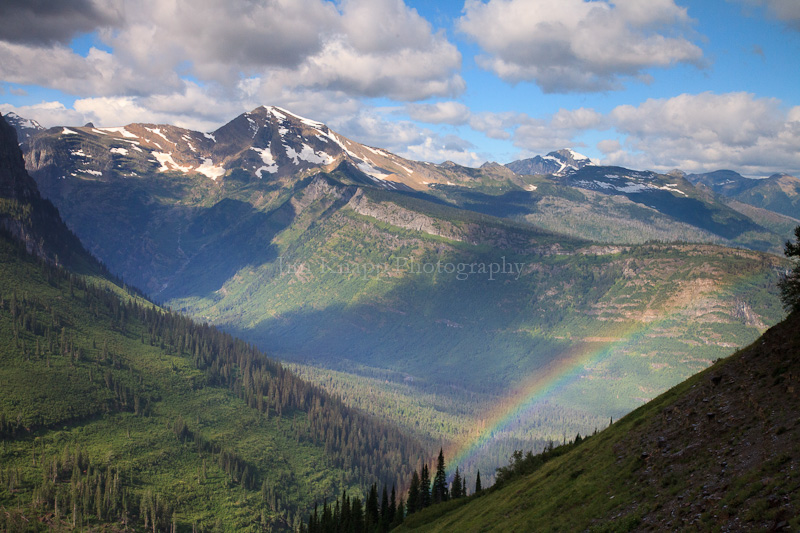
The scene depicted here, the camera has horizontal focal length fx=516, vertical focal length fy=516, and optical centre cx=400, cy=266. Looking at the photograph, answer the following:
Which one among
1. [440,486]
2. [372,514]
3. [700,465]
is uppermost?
[700,465]

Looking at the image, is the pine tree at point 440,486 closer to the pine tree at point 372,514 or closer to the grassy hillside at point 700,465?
the pine tree at point 372,514

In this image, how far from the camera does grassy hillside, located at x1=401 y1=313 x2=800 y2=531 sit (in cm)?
3547

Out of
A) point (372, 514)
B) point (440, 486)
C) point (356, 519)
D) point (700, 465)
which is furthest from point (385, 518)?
point (700, 465)

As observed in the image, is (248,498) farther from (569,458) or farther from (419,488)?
(569,458)

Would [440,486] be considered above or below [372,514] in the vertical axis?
above

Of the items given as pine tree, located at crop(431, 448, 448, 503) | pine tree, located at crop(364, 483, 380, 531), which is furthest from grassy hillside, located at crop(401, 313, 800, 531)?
pine tree, located at crop(364, 483, 380, 531)

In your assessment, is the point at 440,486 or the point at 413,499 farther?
the point at 413,499

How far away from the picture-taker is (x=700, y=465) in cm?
4388

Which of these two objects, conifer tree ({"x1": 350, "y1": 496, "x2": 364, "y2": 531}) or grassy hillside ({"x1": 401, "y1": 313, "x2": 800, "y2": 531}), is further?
conifer tree ({"x1": 350, "y1": 496, "x2": 364, "y2": 531})

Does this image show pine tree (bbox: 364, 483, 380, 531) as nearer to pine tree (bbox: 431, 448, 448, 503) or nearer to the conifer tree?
the conifer tree

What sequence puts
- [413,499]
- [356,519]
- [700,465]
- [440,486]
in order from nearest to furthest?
[700,465]
[356,519]
[440,486]
[413,499]

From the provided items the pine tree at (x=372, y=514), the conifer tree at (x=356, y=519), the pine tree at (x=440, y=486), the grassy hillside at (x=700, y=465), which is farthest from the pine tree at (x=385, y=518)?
the grassy hillside at (x=700, y=465)

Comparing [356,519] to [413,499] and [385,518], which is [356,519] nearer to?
[385,518]

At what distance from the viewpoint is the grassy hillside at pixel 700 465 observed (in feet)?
116
